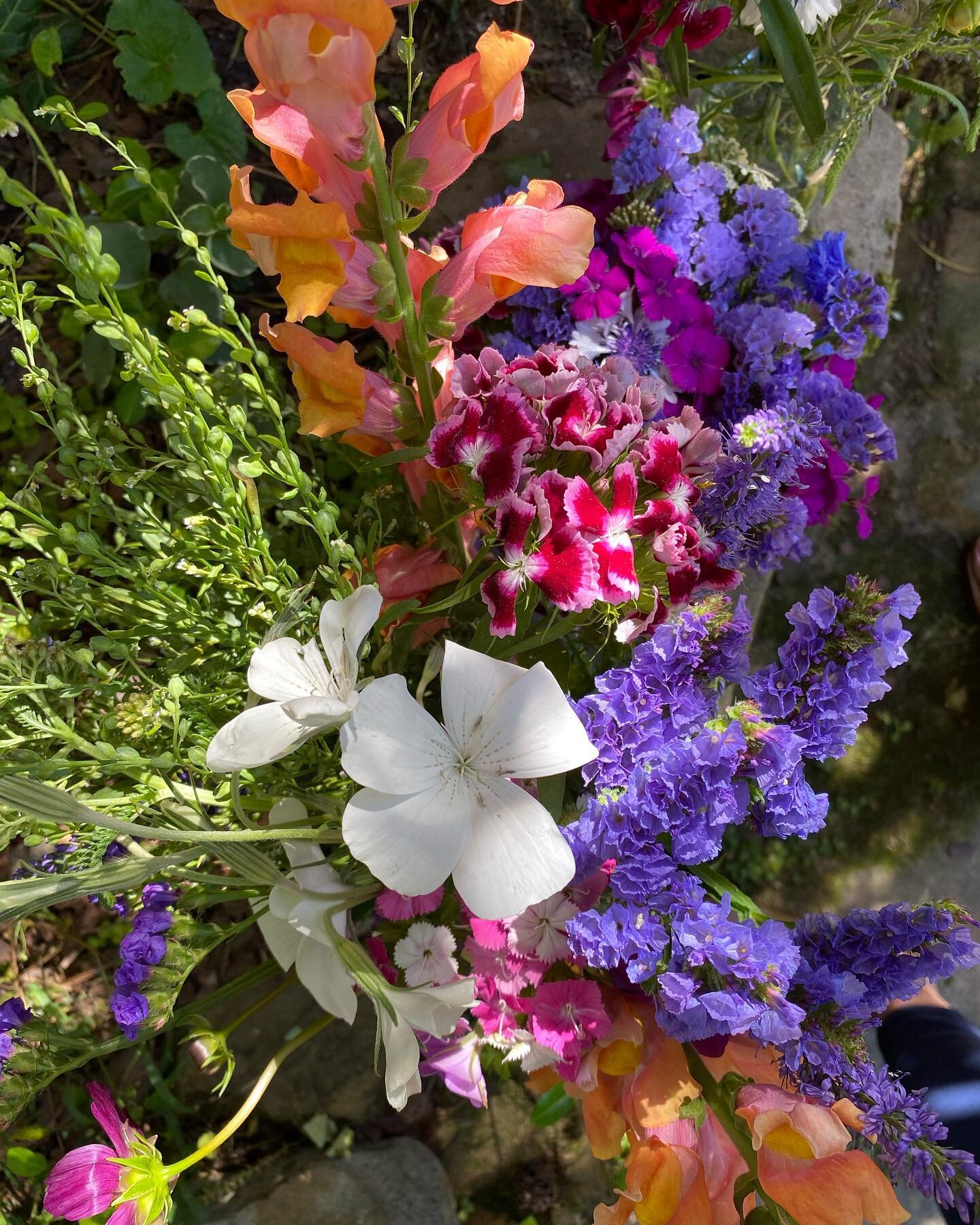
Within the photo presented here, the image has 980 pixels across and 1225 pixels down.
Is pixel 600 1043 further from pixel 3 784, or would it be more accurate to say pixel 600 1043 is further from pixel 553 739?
pixel 3 784

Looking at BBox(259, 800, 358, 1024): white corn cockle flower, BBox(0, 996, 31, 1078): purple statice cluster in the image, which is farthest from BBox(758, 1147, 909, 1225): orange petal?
BBox(0, 996, 31, 1078): purple statice cluster

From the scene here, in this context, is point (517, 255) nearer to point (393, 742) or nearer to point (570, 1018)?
point (393, 742)

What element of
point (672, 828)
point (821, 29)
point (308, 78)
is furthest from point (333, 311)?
point (821, 29)

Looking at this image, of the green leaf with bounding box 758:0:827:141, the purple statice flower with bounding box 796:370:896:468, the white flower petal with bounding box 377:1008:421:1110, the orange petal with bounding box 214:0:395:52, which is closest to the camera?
the orange petal with bounding box 214:0:395:52

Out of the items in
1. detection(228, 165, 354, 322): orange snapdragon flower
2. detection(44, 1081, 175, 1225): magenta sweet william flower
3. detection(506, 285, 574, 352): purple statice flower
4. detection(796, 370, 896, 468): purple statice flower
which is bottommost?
detection(44, 1081, 175, 1225): magenta sweet william flower

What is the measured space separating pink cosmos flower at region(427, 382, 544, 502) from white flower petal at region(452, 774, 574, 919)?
25 centimetres

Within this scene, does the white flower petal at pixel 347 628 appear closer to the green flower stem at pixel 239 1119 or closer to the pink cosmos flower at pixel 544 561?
the pink cosmos flower at pixel 544 561

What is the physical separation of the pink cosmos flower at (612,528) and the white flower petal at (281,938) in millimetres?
520

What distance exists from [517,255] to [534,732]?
40 centimetres

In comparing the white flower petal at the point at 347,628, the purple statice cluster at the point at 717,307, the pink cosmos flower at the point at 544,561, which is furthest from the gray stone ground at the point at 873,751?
the white flower petal at the point at 347,628

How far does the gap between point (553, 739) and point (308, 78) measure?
0.48 m

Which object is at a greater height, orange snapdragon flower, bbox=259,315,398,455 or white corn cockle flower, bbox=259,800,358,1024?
orange snapdragon flower, bbox=259,315,398,455

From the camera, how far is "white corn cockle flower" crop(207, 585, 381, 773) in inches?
25.1

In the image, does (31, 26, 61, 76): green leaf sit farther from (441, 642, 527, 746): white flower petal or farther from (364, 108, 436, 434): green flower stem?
(441, 642, 527, 746): white flower petal
